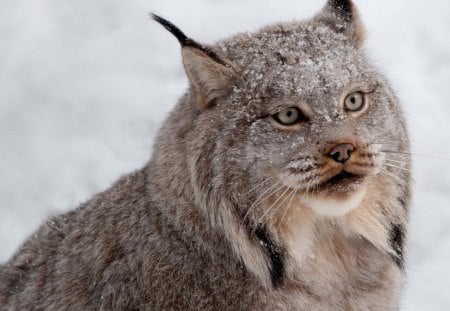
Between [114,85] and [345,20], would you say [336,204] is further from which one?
[114,85]

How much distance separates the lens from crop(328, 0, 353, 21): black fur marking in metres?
4.80

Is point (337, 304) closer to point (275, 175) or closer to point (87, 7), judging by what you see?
point (275, 175)

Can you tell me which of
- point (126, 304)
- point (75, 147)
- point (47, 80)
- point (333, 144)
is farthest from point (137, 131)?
point (333, 144)

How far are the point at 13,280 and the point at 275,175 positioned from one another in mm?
1872

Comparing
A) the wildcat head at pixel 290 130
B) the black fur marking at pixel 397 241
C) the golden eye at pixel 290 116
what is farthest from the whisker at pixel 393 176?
the golden eye at pixel 290 116

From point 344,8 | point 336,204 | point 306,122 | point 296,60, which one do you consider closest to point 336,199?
point 336,204

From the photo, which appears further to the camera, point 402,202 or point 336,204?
point 402,202

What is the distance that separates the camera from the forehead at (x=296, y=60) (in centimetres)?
430

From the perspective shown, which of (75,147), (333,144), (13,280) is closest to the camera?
(333,144)

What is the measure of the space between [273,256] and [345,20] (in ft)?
4.23

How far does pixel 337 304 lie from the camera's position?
4656 mm

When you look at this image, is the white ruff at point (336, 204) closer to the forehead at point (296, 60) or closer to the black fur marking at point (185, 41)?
the forehead at point (296, 60)

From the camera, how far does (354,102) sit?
14.3 feet

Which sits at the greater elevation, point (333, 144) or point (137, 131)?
point (137, 131)
